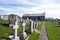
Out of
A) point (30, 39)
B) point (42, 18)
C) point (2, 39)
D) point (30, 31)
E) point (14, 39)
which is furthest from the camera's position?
point (42, 18)

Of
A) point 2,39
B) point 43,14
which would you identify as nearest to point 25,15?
point 43,14

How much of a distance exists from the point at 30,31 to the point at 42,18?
70.1 m

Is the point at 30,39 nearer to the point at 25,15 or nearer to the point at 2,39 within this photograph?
the point at 2,39

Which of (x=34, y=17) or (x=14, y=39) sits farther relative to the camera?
(x=34, y=17)

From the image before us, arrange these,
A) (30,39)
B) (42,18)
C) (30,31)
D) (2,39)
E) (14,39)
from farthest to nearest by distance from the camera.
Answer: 1. (42,18)
2. (30,31)
3. (30,39)
4. (2,39)
5. (14,39)

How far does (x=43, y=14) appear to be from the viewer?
90.4 metres

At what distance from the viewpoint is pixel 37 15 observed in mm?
90250

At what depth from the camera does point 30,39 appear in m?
13.5

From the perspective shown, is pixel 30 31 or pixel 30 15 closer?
pixel 30 31

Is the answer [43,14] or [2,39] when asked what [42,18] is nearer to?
[43,14]

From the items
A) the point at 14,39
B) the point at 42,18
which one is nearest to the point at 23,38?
the point at 14,39

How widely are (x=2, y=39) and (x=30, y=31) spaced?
22.2ft

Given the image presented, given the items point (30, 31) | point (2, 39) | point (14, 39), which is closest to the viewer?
point (14, 39)

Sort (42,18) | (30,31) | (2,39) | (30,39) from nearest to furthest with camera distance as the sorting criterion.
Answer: (2,39) → (30,39) → (30,31) → (42,18)
